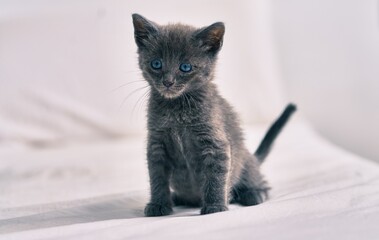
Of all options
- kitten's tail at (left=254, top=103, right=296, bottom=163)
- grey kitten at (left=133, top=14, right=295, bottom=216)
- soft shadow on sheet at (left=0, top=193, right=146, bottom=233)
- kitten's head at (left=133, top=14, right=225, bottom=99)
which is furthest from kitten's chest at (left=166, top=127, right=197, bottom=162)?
kitten's tail at (left=254, top=103, right=296, bottom=163)

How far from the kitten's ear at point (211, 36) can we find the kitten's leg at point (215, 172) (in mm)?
261

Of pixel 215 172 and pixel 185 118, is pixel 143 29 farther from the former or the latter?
pixel 215 172

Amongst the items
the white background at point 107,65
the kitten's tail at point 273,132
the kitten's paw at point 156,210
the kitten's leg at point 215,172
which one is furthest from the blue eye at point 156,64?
the white background at point 107,65

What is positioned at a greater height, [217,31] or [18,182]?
[217,31]

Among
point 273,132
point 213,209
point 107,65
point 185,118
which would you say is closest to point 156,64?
point 185,118

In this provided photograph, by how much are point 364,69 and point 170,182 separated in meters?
1.85

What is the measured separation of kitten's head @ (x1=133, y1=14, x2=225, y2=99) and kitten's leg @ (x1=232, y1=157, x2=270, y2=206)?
355 mm

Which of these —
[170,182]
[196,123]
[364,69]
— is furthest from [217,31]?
[364,69]

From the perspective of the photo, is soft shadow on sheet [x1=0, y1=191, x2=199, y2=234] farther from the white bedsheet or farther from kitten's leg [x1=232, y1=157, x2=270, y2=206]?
→ kitten's leg [x1=232, y1=157, x2=270, y2=206]

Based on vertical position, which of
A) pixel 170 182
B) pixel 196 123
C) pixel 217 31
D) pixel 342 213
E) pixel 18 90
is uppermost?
pixel 18 90

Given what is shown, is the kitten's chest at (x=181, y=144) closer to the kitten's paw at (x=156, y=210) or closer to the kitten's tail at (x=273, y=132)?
the kitten's paw at (x=156, y=210)

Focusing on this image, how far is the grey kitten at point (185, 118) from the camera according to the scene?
4.81 feet

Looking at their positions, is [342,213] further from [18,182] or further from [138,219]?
[18,182]

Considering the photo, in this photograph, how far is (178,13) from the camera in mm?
2717
